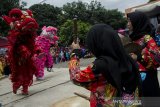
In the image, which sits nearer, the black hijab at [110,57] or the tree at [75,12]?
the black hijab at [110,57]

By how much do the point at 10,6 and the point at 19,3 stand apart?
1.08 m

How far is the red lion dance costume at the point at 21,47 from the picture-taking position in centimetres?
696

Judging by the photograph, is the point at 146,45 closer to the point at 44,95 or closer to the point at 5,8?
the point at 44,95

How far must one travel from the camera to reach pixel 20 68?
24.0ft

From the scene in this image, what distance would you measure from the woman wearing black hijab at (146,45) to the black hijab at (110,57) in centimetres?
113

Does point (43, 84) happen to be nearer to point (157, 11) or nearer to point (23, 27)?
point (23, 27)

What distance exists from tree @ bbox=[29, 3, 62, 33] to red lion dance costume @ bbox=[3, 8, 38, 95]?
1703 inches

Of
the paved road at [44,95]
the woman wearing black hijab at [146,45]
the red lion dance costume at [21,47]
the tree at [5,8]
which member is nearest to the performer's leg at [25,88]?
the red lion dance costume at [21,47]

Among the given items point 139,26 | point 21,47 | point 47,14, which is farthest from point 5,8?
point 47,14

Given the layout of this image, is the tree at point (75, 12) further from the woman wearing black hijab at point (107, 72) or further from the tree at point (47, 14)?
the woman wearing black hijab at point (107, 72)

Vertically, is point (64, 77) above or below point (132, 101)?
below

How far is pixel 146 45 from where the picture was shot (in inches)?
145

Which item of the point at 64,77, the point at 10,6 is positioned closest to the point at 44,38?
the point at 64,77

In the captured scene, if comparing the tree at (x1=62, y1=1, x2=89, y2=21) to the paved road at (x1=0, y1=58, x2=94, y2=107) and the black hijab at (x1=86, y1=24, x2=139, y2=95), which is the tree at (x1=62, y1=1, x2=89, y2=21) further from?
the black hijab at (x1=86, y1=24, x2=139, y2=95)
